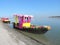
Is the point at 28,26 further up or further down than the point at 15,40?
further down

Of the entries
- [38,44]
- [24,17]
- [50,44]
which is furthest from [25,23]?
[38,44]

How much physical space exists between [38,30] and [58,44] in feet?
26.5

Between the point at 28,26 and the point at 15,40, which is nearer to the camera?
the point at 15,40

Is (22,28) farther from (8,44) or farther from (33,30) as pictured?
(8,44)

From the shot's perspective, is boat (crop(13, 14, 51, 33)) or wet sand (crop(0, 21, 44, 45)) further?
boat (crop(13, 14, 51, 33))

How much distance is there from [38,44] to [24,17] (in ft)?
47.5

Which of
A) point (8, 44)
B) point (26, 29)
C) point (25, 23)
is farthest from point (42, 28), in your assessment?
point (8, 44)

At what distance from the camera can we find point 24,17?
29469 millimetres

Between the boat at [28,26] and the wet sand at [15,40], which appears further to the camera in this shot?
the boat at [28,26]

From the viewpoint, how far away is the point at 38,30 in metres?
25.3

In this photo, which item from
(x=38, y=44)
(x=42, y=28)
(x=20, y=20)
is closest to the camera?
(x=38, y=44)

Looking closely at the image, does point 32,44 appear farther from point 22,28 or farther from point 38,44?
point 22,28

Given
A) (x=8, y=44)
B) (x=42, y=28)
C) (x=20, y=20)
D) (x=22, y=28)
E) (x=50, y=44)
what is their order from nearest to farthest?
(x=8, y=44) → (x=50, y=44) → (x=42, y=28) → (x=22, y=28) → (x=20, y=20)

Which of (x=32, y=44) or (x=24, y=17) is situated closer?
(x=32, y=44)
